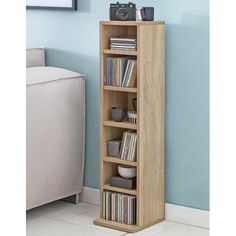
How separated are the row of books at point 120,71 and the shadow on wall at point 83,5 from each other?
1.56 feet

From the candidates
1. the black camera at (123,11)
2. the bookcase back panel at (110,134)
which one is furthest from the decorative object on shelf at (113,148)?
the black camera at (123,11)

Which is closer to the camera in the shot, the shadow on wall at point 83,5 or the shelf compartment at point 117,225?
the shelf compartment at point 117,225

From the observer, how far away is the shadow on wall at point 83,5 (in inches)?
128

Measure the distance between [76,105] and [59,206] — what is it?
2.03 ft

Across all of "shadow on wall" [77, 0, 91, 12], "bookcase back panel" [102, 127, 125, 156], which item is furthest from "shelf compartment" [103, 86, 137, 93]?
"shadow on wall" [77, 0, 91, 12]

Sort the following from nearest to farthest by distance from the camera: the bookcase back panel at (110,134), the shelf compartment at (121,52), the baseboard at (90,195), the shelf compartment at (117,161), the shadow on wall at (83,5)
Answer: the shelf compartment at (121,52)
the shelf compartment at (117,161)
the bookcase back panel at (110,134)
the shadow on wall at (83,5)
the baseboard at (90,195)

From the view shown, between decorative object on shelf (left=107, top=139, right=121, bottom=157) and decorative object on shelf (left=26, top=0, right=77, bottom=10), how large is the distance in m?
0.85

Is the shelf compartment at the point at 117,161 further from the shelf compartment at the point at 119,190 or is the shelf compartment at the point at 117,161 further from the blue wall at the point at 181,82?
the blue wall at the point at 181,82

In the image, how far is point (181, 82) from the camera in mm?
2943

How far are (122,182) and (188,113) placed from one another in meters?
0.51

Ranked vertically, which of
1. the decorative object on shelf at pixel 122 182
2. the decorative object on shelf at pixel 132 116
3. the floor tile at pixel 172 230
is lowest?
the floor tile at pixel 172 230
